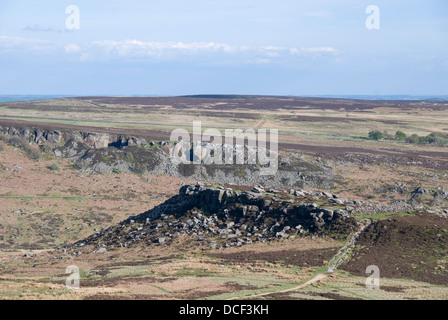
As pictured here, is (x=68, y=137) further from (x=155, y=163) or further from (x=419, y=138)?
(x=419, y=138)

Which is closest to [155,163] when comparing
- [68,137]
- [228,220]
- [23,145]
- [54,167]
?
[54,167]

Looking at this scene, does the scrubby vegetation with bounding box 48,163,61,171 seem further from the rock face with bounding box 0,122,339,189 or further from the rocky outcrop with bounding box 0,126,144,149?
the rocky outcrop with bounding box 0,126,144,149

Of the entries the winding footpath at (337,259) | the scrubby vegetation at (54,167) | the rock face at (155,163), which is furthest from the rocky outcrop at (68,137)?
the winding footpath at (337,259)

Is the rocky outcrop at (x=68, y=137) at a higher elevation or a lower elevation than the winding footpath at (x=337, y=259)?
higher

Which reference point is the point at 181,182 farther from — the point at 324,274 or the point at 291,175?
the point at 324,274

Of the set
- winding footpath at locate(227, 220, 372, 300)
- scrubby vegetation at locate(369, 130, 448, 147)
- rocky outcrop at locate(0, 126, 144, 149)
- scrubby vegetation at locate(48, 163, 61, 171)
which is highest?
rocky outcrop at locate(0, 126, 144, 149)

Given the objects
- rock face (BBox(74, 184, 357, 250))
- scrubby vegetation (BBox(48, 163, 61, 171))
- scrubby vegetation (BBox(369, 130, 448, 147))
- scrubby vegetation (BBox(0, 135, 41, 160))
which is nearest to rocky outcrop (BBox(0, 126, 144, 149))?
scrubby vegetation (BBox(0, 135, 41, 160))

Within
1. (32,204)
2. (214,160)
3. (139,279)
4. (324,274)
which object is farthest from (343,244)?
(214,160)

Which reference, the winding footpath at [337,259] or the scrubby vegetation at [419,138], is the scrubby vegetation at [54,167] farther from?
the scrubby vegetation at [419,138]

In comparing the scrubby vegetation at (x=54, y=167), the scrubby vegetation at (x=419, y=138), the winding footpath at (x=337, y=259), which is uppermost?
the scrubby vegetation at (x=419, y=138)
